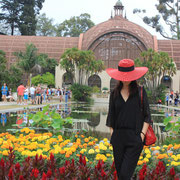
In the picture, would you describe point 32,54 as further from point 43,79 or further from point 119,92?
point 119,92

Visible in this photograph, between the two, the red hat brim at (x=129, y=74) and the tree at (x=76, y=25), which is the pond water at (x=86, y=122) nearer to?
the red hat brim at (x=129, y=74)

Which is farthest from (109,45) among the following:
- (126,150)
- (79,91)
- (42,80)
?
(126,150)

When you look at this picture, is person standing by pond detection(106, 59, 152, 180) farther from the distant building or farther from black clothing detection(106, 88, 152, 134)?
the distant building

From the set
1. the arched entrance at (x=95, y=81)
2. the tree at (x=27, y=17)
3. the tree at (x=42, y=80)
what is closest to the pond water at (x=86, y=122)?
the tree at (x=42, y=80)

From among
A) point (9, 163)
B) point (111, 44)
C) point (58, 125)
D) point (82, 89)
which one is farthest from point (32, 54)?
point (9, 163)

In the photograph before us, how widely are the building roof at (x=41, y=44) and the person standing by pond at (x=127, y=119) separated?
4692 cm

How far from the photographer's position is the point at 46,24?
69438 mm

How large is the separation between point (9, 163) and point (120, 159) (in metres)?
1.55

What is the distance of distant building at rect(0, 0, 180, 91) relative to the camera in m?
48.0

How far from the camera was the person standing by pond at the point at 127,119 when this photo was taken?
3.16 m

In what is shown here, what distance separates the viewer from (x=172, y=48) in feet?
165

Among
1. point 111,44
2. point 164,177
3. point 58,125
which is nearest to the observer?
point 164,177

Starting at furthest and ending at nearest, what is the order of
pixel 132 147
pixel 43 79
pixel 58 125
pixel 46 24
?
pixel 46 24 < pixel 43 79 < pixel 58 125 < pixel 132 147

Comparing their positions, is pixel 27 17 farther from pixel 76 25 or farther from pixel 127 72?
pixel 127 72
